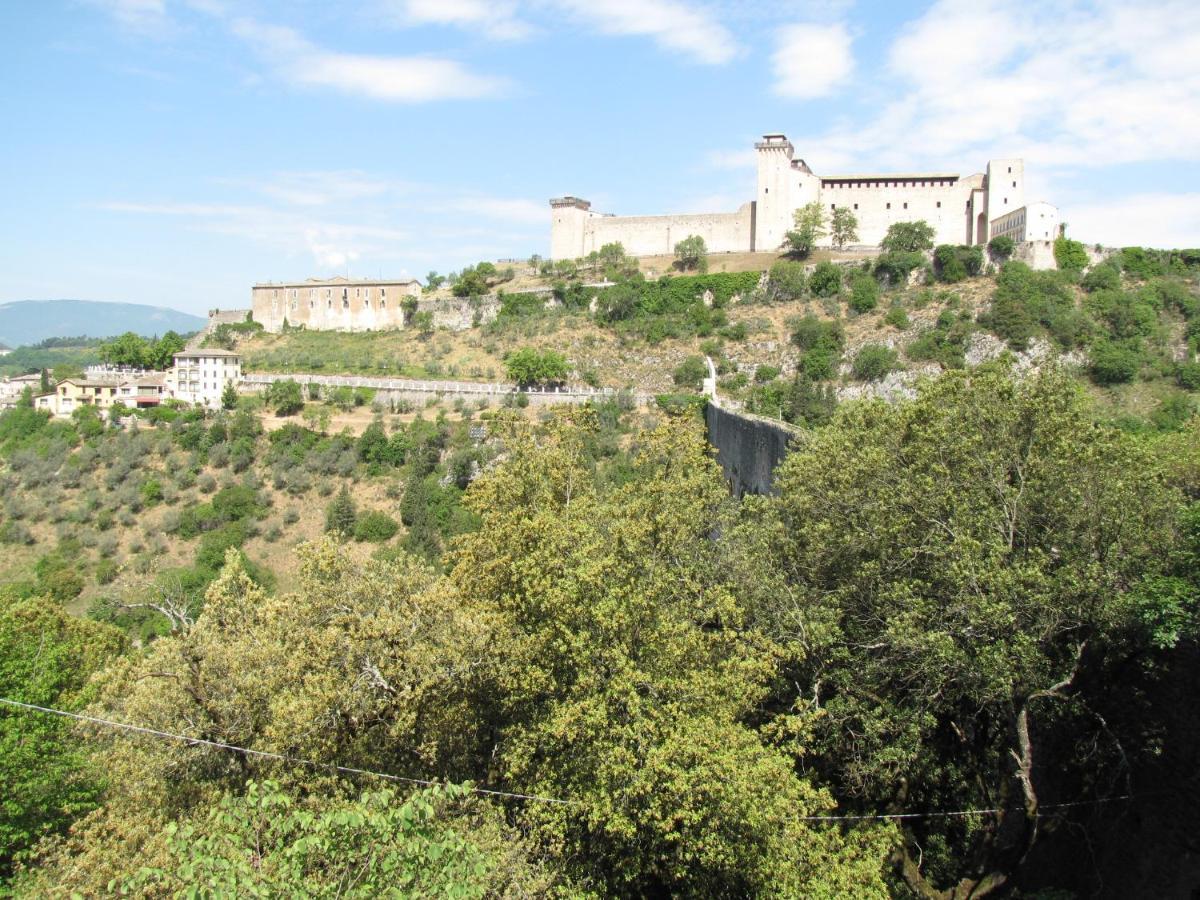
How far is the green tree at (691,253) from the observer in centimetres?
5875

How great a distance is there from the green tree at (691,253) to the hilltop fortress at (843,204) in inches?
90.0

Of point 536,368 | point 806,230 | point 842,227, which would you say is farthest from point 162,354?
point 842,227

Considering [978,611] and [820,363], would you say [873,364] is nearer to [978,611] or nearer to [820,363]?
[820,363]

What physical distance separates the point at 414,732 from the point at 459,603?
1.81 meters

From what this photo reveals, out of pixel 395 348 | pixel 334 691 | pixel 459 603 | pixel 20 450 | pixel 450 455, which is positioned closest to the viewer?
pixel 334 691

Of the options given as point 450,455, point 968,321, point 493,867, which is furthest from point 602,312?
point 493,867

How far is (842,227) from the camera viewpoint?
57.2 meters

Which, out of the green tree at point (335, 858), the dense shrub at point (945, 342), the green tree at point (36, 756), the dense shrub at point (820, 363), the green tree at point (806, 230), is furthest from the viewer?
the green tree at point (806, 230)

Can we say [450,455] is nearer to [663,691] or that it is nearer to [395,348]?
[395,348]

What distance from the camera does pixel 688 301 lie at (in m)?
53.8

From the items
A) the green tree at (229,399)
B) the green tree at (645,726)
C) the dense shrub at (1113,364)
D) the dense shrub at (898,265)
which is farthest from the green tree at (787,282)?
the green tree at (645,726)

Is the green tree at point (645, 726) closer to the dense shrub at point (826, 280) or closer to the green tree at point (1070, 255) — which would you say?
the dense shrub at point (826, 280)

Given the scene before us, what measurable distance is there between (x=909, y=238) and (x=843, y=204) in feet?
23.5

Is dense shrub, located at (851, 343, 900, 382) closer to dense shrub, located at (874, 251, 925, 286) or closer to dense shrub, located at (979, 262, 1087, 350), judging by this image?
dense shrub, located at (979, 262, 1087, 350)
